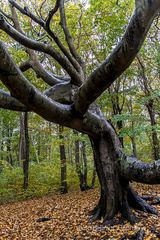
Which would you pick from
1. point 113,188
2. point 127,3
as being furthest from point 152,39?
point 113,188

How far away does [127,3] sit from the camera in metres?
8.74

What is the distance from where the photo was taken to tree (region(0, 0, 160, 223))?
10.3 feet

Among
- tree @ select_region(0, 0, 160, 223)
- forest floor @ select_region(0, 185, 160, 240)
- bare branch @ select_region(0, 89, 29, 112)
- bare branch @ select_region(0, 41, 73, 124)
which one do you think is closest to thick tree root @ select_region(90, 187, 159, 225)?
tree @ select_region(0, 0, 160, 223)

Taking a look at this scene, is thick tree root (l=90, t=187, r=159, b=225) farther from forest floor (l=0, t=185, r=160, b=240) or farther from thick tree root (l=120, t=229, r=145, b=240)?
thick tree root (l=120, t=229, r=145, b=240)

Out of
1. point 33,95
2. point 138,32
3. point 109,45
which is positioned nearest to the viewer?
point 138,32

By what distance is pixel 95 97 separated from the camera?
4.23 meters

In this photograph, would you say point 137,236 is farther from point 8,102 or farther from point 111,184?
point 8,102

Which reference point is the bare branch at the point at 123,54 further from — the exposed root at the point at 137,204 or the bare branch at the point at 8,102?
the exposed root at the point at 137,204

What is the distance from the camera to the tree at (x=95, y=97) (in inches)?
124

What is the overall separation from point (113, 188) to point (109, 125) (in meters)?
1.49

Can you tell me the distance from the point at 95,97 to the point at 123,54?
1093 millimetres

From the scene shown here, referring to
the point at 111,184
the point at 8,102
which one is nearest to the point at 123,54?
the point at 8,102

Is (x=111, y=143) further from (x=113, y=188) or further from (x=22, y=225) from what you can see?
(x=22, y=225)

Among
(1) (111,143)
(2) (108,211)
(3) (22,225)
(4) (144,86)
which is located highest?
(4) (144,86)
